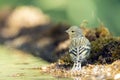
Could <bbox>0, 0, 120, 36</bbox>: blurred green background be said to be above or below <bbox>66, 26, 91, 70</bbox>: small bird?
above

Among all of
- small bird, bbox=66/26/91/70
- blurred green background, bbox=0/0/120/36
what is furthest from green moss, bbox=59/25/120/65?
blurred green background, bbox=0/0/120/36

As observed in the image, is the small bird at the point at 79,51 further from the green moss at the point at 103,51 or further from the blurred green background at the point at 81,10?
the blurred green background at the point at 81,10

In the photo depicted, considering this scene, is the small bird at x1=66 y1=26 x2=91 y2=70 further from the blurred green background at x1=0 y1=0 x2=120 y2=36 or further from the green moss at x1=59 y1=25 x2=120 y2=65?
the blurred green background at x1=0 y1=0 x2=120 y2=36

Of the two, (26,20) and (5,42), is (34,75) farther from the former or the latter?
(26,20)

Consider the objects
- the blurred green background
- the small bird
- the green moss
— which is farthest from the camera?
the blurred green background

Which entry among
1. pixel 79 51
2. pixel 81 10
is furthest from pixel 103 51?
pixel 81 10

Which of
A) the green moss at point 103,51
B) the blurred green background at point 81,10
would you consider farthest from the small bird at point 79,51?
the blurred green background at point 81,10

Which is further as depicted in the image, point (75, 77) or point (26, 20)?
point (26, 20)

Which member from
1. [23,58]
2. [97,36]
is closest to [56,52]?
[23,58]
